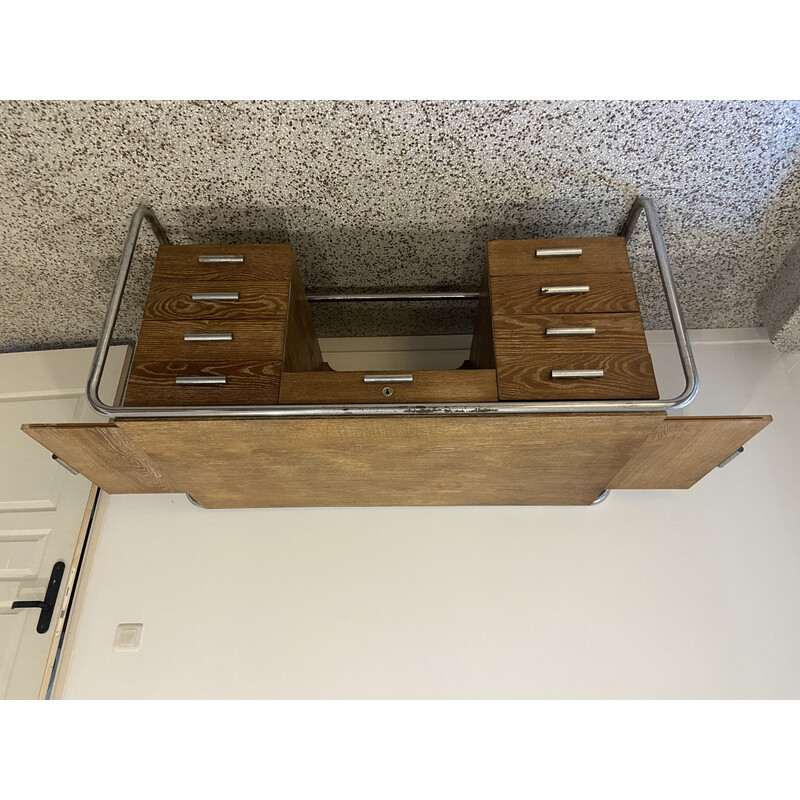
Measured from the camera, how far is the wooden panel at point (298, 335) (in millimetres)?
1269

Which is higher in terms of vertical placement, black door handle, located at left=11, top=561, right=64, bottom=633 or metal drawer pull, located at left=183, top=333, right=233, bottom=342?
metal drawer pull, located at left=183, top=333, right=233, bottom=342

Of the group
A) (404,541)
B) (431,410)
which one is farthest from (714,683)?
(431,410)

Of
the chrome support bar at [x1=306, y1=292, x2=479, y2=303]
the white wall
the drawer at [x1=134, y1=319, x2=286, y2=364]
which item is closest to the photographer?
the drawer at [x1=134, y1=319, x2=286, y2=364]

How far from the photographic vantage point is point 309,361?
1496 millimetres

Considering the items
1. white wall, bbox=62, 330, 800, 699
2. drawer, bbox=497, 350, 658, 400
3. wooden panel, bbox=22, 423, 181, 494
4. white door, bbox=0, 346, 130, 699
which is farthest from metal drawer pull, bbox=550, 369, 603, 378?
→ white door, bbox=0, 346, 130, 699

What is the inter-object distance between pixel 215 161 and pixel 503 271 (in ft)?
2.38

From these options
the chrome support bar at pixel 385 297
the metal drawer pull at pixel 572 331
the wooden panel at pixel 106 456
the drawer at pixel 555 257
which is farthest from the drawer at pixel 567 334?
the wooden panel at pixel 106 456

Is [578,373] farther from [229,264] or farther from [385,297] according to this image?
[229,264]

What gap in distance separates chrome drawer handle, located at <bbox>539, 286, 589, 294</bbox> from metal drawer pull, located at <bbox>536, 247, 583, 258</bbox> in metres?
0.09

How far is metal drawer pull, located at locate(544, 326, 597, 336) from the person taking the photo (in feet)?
3.80

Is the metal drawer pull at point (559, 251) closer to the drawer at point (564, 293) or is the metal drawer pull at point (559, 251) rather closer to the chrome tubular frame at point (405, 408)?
the drawer at point (564, 293)

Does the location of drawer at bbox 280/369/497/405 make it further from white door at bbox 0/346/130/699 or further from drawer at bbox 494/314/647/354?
white door at bbox 0/346/130/699

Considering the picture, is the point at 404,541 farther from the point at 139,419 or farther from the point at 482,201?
the point at 482,201

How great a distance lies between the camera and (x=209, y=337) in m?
1.20
